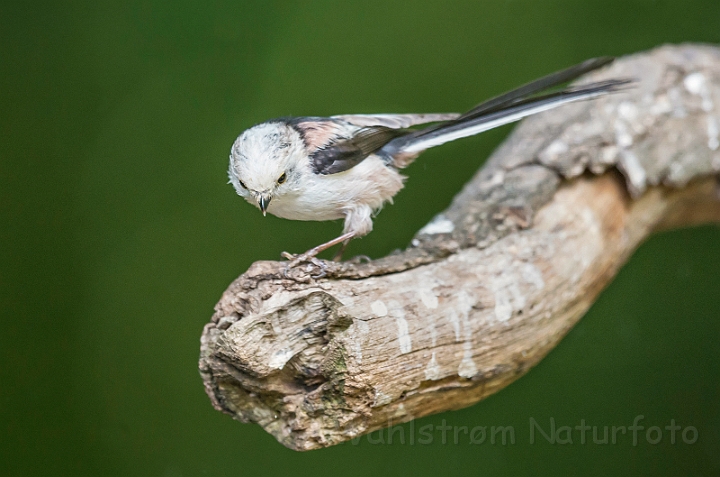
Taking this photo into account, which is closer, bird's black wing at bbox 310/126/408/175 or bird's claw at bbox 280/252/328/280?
bird's claw at bbox 280/252/328/280

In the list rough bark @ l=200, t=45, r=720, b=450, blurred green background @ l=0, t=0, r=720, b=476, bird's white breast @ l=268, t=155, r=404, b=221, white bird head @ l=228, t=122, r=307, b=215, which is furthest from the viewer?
blurred green background @ l=0, t=0, r=720, b=476

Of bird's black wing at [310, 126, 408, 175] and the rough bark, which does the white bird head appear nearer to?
bird's black wing at [310, 126, 408, 175]

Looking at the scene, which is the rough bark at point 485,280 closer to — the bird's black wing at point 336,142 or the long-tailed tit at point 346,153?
the long-tailed tit at point 346,153

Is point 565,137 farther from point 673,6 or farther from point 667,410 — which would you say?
point 667,410

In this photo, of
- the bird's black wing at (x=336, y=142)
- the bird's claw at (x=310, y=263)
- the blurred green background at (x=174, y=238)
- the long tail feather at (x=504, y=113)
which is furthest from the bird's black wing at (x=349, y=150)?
the blurred green background at (x=174, y=238)

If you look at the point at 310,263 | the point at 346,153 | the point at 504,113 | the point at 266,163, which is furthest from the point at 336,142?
the point at 504,113

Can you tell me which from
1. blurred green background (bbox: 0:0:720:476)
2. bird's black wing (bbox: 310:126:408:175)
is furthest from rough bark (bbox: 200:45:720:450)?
blurred green background (bbox: 0:0:720:476)

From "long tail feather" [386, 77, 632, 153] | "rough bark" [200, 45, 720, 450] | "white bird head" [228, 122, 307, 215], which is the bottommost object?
"rough bark" [200, 45, 720, 450]

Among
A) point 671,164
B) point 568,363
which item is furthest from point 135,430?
point 671,164
